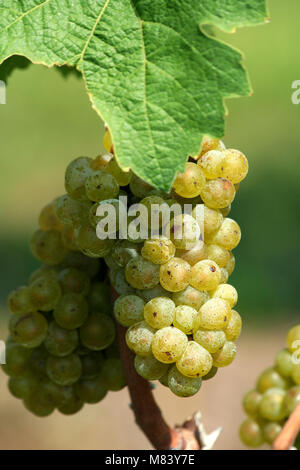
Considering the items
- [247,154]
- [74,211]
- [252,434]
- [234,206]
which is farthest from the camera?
[247,154]

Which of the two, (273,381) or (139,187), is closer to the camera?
(139,187)

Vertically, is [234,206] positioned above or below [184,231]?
below

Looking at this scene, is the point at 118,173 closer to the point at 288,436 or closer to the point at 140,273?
the point at 140,273

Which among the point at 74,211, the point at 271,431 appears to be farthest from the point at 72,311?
the point at 271,431

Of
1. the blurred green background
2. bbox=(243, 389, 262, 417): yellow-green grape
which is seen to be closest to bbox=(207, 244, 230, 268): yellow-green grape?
bbox=(243, 389, 262, 417): yellow-green grape

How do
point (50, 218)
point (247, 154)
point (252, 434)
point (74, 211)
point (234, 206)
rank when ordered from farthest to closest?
point (247, 154), point (234, 206), point (252, 434), point (50, 218), point (74, 211)

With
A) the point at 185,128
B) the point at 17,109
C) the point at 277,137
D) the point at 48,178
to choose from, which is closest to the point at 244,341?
the point at 277,137

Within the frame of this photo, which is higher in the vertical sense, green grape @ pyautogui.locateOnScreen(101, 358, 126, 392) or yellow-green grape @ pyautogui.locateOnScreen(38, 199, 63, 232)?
yellow-green grape @ pyautogui.locateOnScreen(38, 199, 63, 232)

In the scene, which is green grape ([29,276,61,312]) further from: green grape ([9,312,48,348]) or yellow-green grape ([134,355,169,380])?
yellow-green grape ([134,355,169,380])
